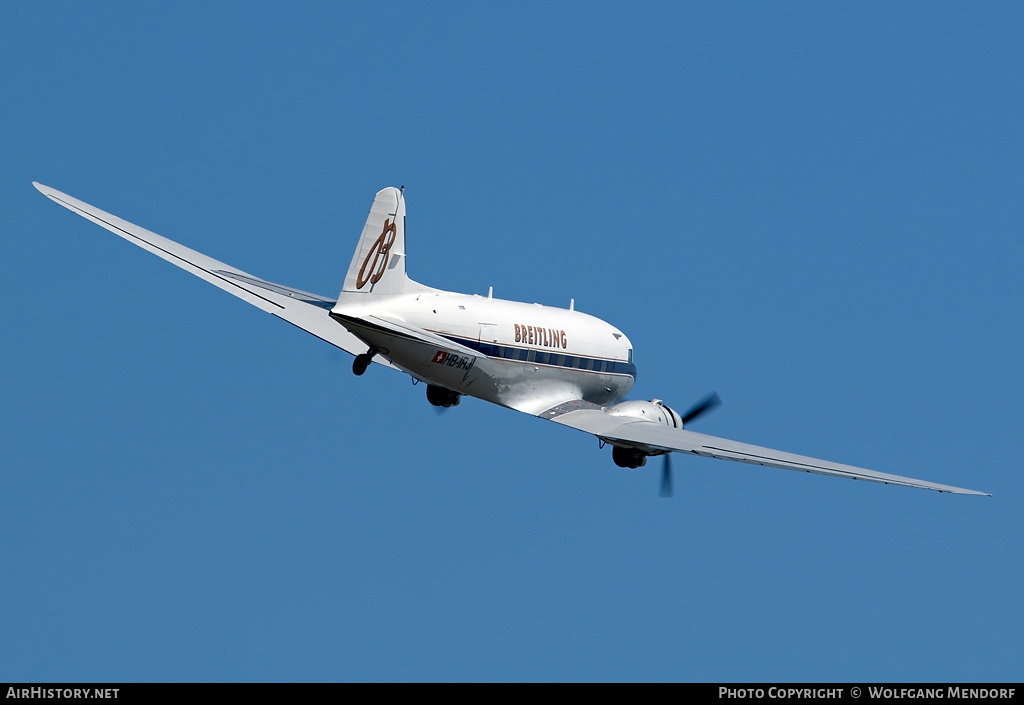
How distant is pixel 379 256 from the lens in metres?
37.8

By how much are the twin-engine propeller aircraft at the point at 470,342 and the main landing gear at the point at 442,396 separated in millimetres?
45

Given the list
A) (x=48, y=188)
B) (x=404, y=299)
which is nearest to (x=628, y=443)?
(x=404, y=299)

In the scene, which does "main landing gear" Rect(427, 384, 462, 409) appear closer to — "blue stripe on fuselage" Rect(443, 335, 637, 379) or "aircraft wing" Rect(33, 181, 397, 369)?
"aircraft wing" Rect(33, 181, 397, 369)

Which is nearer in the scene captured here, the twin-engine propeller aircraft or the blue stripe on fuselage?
the twin-engine propeller aircraft

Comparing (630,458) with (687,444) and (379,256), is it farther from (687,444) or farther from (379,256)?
(379,256)

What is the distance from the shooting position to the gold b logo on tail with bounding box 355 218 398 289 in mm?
37500

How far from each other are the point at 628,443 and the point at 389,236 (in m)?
9.60

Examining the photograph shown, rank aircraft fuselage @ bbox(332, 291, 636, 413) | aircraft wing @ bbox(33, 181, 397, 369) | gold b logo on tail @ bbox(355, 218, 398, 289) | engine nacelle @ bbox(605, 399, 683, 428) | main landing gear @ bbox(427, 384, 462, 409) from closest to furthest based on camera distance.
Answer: gold b logo on tail @ bbox(355, 218, 398, 289) → aircraft fuselage @ bbox(332, 291, 636, 413) → aircraft wing @ bbox(33, 181, 397, 369) → main landing gear @ bbox(427, 384, 462, 409) → engine nacelle @ bbox(605, 399, 683, 428)

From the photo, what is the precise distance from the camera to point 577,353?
4503cm

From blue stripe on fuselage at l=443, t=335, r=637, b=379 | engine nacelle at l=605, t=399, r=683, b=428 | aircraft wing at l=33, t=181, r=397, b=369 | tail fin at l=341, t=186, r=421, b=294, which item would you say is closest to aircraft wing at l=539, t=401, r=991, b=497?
Answer: engine nacelle at l=605, t=399, r=683, b=428

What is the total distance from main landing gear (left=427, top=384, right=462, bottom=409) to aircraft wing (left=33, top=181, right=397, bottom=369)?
6.71ft

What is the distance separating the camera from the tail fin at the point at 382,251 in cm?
3750
